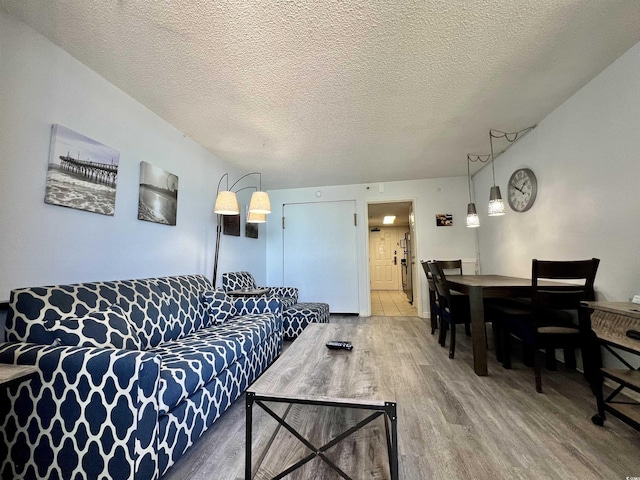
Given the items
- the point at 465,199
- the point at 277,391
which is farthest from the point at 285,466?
the point at 465,199

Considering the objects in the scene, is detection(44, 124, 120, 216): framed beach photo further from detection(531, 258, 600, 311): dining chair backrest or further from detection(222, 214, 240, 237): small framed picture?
detection(531, 258, 600, 311): dining chair backrest

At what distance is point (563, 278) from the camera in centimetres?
172

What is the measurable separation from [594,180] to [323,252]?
345 centimetres

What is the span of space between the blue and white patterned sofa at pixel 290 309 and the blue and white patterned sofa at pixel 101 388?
1.16 meters

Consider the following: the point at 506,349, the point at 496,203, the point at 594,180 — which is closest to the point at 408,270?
the point at 496,203

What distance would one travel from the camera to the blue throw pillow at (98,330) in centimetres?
118

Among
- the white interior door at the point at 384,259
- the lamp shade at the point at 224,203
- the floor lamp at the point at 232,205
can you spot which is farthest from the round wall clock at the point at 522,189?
the white interior door at the point at 384,259

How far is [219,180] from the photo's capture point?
3.31 metres

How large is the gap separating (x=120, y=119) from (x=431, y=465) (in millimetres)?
2985

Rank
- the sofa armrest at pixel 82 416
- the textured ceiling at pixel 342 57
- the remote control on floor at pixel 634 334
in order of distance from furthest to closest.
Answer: the textured ceiling at pixel 342 57 < the remote control on floor at pixel 634 334 < the sofa armrest at pixel 82 416

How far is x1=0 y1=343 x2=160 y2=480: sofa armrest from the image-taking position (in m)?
0.96

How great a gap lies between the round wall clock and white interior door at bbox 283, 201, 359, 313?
7.45 feet

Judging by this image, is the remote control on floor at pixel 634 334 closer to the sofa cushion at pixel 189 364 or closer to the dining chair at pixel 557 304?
the dining chair at pixel 557 304

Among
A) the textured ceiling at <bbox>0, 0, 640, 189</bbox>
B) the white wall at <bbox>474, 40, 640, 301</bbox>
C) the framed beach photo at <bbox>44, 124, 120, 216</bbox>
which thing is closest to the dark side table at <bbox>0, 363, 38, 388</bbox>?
the framed beach photo at <bbox>44, 124, 120, 216</bbox>
